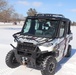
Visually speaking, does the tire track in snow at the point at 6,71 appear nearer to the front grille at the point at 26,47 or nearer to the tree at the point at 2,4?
the front grille at the point at 26,47

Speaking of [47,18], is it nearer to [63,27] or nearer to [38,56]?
[63,27]

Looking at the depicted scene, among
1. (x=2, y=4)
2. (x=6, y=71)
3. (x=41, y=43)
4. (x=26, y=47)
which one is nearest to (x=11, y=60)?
(x=6, y=71)

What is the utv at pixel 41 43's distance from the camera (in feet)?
20.3

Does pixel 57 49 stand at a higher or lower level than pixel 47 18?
lower

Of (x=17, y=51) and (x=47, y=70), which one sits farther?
(x=17, y=51)

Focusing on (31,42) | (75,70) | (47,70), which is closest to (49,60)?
(47,70)

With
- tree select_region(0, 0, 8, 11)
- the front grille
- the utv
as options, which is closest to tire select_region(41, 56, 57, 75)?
the utv

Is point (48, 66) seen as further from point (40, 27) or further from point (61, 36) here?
point (40, 27)

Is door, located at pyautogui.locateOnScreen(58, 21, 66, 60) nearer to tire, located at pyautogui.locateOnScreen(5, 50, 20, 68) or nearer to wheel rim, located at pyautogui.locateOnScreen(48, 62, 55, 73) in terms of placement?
wheel rim, located at pyautogui.locateOnScreen(48, 62, 55, 73)

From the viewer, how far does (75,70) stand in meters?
7.26

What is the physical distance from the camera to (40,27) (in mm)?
7285

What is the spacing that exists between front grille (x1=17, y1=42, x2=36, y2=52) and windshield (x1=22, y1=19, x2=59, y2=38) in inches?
29.9

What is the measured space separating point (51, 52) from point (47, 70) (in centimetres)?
71

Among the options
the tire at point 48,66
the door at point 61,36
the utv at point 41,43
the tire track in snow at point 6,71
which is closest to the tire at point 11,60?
the utv at point 41,43
